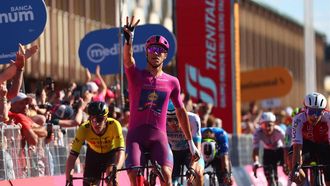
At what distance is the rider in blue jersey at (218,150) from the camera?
20.1m

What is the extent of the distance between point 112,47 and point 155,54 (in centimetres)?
862

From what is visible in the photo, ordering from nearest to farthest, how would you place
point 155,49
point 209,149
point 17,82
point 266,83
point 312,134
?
point 155,49
point 17,82
point 312,134
point 209,149
point 266,83

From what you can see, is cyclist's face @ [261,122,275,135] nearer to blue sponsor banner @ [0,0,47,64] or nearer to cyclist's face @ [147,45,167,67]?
blue sponsor banner @ [0,0,47,64]

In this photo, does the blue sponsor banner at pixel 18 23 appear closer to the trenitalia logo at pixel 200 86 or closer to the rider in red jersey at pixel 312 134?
the rider in red jersey at pixel 312 134

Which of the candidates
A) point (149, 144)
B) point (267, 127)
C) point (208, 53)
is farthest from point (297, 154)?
point (208, 53)

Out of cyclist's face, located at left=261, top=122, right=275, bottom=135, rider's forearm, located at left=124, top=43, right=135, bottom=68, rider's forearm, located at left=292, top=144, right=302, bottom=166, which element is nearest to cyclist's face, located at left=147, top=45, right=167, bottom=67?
rider's forearm, located at left=124, top=43, right=135, bottom=68

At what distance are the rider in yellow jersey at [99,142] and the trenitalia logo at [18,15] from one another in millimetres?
Result: 1818

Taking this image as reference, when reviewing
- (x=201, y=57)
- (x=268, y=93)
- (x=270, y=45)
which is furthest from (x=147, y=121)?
(x=270, y=45)

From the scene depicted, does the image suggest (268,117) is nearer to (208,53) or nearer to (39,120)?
(208,53)

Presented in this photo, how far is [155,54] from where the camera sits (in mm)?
14070

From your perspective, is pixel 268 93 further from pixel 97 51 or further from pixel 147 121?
pixel 147 121

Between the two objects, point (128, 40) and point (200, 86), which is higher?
point (128, 40)

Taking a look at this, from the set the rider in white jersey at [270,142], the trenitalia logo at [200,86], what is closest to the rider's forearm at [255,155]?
the rider in white jersey at [270,142]

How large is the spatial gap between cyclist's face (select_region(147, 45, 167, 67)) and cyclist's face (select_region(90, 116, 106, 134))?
1.31m
